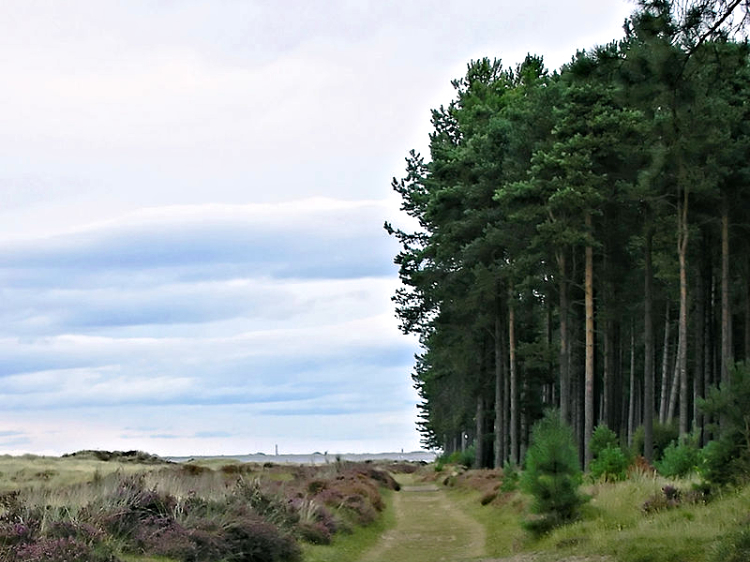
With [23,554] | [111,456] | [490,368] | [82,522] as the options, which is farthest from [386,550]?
[111,456]

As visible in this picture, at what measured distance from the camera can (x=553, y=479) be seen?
19719 mm

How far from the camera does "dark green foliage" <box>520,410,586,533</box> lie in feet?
63.8

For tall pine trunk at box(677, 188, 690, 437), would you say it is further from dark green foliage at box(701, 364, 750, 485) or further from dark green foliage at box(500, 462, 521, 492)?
dark green foliage at box(701, 364, 750, 485)

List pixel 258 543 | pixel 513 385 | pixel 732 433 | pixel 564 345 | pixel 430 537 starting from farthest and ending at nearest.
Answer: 1. pixel 513 385
2. pixel 564 345
3. pixel 430 537
4. pixel 732 433
5. pixel 258 543

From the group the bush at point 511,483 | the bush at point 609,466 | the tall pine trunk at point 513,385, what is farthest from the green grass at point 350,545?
the tall pine trunk at point 513,385

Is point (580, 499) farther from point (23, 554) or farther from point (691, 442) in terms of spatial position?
point (691, 442)

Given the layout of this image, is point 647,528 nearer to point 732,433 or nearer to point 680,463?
point 732,433

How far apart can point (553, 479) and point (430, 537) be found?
5.87 m

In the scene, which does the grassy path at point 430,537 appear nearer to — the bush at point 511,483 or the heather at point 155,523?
the bush at point 511,483

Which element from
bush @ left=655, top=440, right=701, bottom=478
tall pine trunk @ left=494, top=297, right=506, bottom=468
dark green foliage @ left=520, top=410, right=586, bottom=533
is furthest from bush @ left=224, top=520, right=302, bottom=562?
tall pine trunk @ left=494, top=297, right=506, bottom=468

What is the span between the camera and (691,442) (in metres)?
31.8

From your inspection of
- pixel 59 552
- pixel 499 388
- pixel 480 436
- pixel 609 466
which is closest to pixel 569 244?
pixel 499 388

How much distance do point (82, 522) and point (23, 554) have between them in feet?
6.48

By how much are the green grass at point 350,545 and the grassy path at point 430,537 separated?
0.22m
